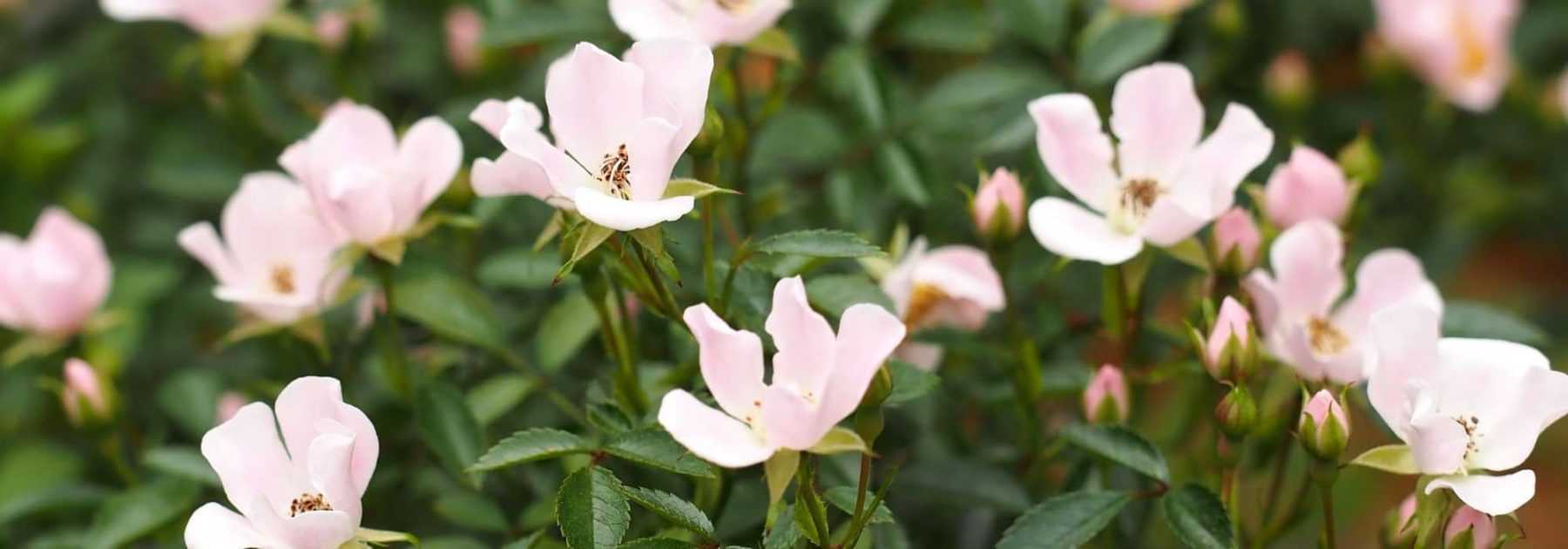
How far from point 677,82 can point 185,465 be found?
0.40 m

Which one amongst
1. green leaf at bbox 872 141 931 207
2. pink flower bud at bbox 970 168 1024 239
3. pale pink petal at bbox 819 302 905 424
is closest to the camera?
pale pink petal at bbox 819 302 905 424

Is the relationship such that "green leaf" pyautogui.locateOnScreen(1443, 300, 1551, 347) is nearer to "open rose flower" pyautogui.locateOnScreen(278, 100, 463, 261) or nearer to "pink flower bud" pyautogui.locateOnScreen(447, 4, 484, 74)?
"open rose flower" pyautogui.locateOnScreen(278, 100, 463, 261)

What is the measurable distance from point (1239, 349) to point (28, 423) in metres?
0.96

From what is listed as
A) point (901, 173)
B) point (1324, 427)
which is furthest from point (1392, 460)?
point (901, 173)

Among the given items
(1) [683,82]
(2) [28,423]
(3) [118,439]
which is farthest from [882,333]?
(2) [28,423]

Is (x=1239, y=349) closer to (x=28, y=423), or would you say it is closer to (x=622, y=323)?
(x=622, y=323)

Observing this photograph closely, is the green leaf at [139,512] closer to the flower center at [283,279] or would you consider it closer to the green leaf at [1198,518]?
the flower center at [283,279]

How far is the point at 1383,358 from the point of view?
67cm

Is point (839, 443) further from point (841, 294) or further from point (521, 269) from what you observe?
point (521, 269)

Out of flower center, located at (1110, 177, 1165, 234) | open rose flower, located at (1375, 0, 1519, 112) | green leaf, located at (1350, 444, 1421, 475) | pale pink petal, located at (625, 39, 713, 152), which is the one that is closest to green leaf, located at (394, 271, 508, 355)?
pale pink petal, located at (625, 39, 713, 152)

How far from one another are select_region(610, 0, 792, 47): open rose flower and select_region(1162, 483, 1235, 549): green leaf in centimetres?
31

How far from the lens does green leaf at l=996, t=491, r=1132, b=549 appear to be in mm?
724

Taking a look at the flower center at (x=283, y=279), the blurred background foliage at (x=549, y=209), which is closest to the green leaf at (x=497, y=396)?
the blurred background foliage at (x=549, y=209)

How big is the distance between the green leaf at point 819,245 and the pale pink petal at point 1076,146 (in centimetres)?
13
